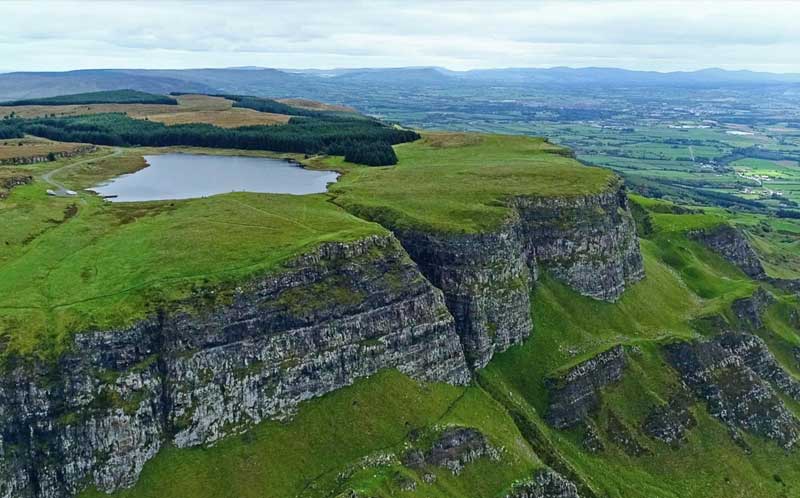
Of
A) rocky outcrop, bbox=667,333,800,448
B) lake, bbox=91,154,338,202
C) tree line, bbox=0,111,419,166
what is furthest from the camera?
tree line, bbox=0,111,419,166

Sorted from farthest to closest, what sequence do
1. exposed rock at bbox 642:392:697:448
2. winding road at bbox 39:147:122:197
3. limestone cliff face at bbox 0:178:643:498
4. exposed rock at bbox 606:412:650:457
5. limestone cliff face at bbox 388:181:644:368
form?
winding road at bbox 39:147:122:197, limestone cliff face at bbox 388:181:644:368, exposed rock at bbox 642:392:697:448, exposed rock at bbox 606:412:650:457, limestone cliff face at bbox 0:178:643:498

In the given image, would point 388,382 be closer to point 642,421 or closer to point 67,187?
point 642,421

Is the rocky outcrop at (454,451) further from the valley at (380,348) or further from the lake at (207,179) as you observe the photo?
the lake at (207,179)

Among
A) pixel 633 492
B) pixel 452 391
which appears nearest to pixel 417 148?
pixel 452 391

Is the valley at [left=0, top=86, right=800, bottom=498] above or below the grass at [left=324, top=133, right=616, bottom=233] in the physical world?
below

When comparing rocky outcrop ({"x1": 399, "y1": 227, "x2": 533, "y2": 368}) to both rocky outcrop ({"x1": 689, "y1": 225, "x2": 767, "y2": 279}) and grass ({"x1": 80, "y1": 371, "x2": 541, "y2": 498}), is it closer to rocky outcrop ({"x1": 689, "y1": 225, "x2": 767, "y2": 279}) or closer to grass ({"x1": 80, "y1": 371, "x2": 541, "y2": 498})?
grass ({"x1": 80, "y1": 371, "x2": 541, "y2": 498})

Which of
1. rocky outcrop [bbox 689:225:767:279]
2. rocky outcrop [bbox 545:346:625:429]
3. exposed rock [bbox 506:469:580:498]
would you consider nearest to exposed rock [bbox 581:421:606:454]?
rocky outcrop [bbox 545:346:625:429]

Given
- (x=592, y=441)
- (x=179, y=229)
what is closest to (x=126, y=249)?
(x=179, y=229)

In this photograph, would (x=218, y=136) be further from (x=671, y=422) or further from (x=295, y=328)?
(x=671, y=422)
